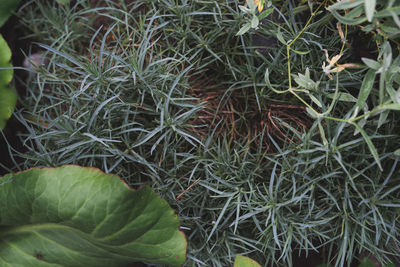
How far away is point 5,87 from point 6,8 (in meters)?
0.30

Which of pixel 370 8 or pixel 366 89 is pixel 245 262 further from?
pixel 370 8

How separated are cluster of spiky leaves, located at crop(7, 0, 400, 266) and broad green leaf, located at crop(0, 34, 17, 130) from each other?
10 centimetres

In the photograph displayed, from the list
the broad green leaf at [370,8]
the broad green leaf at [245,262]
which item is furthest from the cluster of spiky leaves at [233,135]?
the broad green leaf at [370,8]

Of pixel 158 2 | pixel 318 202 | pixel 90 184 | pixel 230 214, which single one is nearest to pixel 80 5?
pixel 158 2

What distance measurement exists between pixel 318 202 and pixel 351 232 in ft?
0.43

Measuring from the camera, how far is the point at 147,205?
1052mm

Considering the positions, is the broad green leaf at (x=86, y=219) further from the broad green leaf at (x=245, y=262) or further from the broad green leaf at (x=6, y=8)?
the broad green leaf at (x=6, y=8)

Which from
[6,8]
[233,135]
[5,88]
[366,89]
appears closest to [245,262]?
[233,135]

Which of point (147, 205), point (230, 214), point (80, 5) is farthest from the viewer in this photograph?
point (80, 5)

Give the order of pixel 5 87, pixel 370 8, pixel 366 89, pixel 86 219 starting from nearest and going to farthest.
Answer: pixel 370 8, pixel 366 89, pixel 86 219, pixel 5 87

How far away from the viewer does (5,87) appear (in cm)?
125

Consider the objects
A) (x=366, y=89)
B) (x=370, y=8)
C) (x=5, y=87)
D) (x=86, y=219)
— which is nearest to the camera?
(x=370, y=8)

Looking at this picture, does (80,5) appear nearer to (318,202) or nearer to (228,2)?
(228,2)

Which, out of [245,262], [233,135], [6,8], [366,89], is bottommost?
[245,262]
